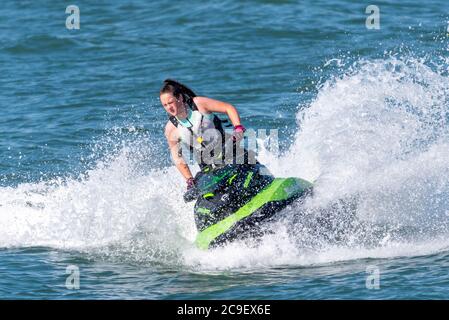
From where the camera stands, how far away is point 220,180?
9.63 metres

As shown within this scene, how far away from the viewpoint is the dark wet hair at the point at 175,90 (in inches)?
362

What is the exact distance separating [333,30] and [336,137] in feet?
25.4

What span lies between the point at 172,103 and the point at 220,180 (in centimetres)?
97

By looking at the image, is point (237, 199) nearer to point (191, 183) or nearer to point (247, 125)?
point (191, 183)

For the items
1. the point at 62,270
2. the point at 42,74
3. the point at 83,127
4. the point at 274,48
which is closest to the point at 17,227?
the point at 62,270

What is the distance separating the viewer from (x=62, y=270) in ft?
30.9

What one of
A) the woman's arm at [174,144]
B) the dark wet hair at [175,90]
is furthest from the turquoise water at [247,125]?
the dark wet hair at [175,90]

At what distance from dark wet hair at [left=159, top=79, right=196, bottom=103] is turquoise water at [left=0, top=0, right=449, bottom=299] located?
1.54 metres

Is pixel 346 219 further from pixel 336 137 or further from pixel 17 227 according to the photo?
pixel 17 227

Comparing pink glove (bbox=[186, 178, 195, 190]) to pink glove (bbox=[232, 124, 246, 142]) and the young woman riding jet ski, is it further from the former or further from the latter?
pink glove (bbox=[232, 124, 246, 142])

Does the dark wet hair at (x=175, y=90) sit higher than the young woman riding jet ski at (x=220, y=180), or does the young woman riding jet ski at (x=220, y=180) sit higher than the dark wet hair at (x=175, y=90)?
the dark wet hair at (x=175, y=90)

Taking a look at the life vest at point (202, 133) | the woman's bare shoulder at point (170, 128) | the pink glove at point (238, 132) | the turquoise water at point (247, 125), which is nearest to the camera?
the turquoise water at point (247, 125)

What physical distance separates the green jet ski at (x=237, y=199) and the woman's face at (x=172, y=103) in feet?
2.49

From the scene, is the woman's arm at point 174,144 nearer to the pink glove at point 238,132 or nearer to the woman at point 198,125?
the woman at point 198,125
